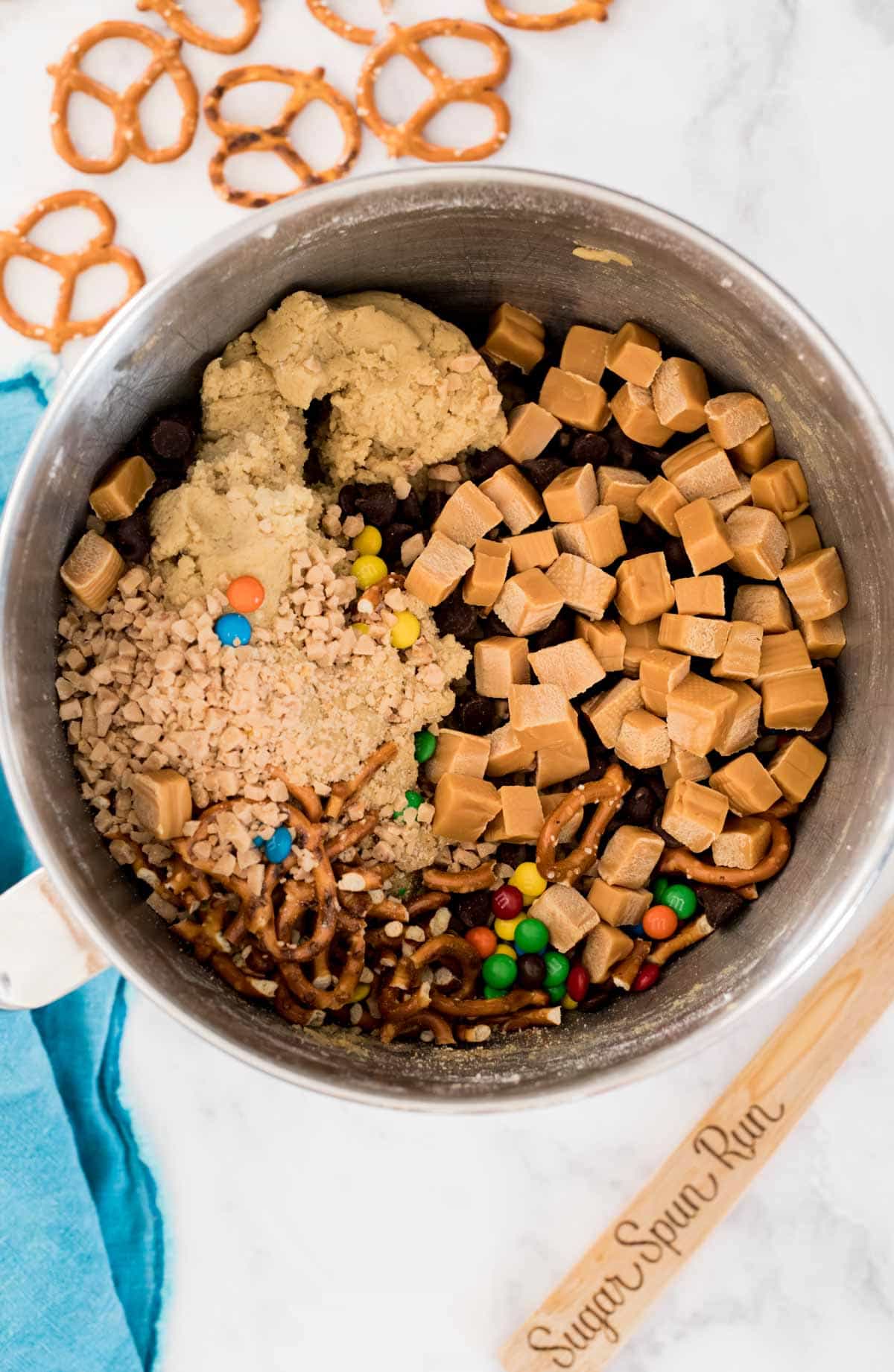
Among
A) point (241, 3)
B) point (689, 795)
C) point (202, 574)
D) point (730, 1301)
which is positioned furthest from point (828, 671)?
point (241, 3)

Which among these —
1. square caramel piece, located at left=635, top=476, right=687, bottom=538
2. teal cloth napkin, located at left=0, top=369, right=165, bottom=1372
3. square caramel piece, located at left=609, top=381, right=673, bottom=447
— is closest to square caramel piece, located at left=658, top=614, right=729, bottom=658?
square caramel piece, located at left=635, top=476, right=687, bottom=538

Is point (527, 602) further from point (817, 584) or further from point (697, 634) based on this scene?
point (817, 584)

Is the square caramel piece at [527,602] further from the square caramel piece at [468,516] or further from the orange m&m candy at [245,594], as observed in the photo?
the orange m&m candy at [245,594]

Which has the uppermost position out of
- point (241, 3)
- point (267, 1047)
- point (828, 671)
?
point (241, 3)

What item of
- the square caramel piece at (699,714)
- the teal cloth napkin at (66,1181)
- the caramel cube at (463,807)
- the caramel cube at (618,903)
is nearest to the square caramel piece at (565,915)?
the caramel cube at (618,903)

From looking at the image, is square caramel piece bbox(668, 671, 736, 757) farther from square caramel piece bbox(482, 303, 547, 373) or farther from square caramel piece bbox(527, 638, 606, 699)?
square caramel piece bbox(482, 303, 547, 373)

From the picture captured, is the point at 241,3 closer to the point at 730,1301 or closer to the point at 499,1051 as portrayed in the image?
the point at 499,1051

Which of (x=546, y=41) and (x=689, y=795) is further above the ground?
(x=546, y=41)
